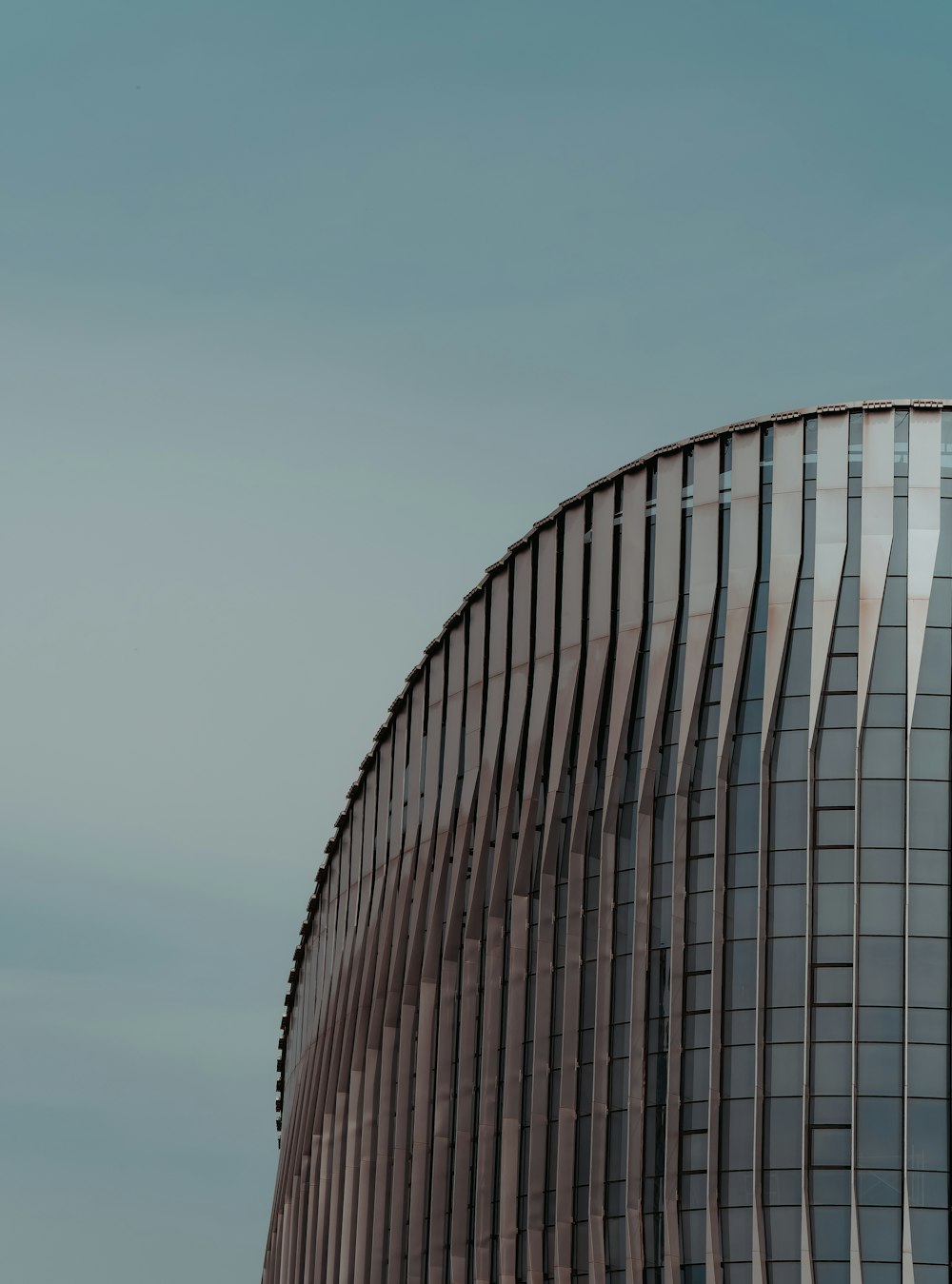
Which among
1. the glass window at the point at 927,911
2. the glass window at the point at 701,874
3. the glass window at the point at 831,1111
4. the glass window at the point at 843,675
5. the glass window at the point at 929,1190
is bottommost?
the glass window at the point at 929,1190

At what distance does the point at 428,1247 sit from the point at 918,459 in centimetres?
3258

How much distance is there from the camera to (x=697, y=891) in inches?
2709

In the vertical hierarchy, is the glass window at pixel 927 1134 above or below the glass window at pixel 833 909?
below

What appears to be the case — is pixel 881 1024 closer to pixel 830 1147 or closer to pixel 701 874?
pixel 830 1147

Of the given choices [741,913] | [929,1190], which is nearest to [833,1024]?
[741,913]

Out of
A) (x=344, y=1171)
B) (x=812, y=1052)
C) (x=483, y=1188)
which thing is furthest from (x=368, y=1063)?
(x=812, y=1052)

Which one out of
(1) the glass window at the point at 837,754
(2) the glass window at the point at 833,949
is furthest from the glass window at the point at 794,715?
(2) the glass window at the point at 833,949

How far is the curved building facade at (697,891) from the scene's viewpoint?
2549 inches

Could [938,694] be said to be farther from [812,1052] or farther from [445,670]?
[445,670]

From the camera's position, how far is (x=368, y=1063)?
271ft

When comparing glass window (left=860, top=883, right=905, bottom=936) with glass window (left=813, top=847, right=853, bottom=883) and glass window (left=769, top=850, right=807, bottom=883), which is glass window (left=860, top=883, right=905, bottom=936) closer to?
glass window (left=813, top=847, right=853, bottom=883)

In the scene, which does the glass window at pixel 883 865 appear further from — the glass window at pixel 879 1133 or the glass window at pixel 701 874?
the glass window at pixel 879 1133

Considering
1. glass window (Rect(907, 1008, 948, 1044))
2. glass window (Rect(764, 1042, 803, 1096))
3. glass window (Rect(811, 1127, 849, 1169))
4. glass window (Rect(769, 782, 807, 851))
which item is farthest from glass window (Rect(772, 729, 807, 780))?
glass window (Rect(811, 1127, 849, 1169))

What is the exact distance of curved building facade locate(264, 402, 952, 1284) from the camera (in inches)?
2549
